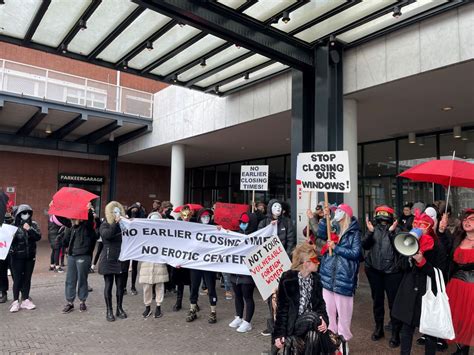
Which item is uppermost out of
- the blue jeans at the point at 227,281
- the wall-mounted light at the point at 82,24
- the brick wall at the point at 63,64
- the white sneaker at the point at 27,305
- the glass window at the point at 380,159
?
the brick wall at the point at 63,64

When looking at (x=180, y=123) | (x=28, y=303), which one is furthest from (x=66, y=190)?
(x=180, y=123)

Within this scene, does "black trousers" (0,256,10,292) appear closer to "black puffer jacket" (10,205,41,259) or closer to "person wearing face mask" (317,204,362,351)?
"black puffer jacket" (10,205,41,259)

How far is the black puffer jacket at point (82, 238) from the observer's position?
6.72 meters

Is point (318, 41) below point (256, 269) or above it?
above

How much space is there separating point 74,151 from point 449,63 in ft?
55.2

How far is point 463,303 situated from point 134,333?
4.44 m

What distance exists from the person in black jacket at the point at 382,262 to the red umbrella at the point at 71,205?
15.0 feet

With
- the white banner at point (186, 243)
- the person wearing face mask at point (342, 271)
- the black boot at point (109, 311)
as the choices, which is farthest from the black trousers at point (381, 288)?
the black boot at point (109, 311)

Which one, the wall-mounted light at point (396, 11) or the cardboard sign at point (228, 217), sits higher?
the wall-mounted light at point (396, 11)

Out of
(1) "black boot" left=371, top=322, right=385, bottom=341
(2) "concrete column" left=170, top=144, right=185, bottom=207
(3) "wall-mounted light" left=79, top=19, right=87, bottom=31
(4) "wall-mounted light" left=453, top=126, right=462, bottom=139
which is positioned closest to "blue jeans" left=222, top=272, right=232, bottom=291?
(1) "black boot" left=371, top=322, right=385, bottom=341

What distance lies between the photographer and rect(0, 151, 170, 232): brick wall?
60.6ft

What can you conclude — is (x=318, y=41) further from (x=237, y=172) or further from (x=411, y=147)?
(x=237, y=172)

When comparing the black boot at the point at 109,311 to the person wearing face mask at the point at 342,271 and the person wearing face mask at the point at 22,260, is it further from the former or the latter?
the person wearing face mask at the point at 342,271

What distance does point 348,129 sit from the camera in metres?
8.58
